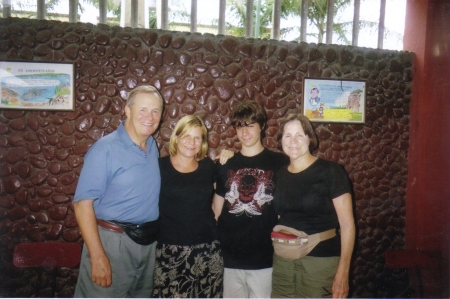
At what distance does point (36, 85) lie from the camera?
2281mm

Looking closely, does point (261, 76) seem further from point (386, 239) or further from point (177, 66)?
point (386, 239)

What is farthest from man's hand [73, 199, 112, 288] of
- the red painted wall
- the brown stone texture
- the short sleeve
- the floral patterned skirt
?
the red painted wall

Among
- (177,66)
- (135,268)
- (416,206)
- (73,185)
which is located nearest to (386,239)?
(416,206)

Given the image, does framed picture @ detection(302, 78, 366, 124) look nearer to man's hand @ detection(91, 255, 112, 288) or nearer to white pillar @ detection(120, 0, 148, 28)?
white pillar @ detection(120, 0, 148, 28)

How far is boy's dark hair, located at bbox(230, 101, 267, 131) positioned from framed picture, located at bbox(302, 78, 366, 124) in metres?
0.87

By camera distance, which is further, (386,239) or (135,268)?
(386,239)

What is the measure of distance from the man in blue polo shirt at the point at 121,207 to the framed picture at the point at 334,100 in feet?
4.85

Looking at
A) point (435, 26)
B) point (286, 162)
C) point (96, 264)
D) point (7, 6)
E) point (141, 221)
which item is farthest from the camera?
point (435, 26)

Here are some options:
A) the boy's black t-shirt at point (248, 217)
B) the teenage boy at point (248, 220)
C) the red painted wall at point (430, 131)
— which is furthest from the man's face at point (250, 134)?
the red painted wall at point (430, 131)

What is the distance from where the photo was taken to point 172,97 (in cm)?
247

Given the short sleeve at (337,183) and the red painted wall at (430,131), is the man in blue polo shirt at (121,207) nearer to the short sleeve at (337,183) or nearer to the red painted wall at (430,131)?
the short sleeve at (337,183)

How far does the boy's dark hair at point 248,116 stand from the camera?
1872 millimetres

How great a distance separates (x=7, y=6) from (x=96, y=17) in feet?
2.17

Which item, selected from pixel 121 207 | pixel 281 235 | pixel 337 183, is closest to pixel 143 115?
pixel 121 207
